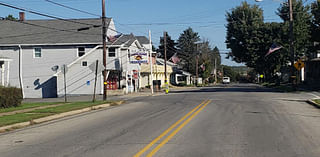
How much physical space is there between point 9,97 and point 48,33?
78.2ft

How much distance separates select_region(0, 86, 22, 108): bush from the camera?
21484 mm

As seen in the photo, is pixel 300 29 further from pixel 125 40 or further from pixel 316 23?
pixel 125 40

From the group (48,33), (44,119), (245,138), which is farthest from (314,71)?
(245,138)

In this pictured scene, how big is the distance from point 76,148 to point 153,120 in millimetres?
5746

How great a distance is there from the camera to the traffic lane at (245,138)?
8555mm

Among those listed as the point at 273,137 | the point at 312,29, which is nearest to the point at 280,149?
the point at 273,137

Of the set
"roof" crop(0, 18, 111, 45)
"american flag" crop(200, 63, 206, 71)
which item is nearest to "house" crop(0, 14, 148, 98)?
"roof" crop(0, 18, 111, 45)

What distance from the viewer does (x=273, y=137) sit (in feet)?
34.6

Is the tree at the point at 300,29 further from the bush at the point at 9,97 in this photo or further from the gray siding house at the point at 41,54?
the bush at the point at 9,97

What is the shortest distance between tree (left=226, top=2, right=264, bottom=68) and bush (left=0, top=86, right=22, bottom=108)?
36381 millimetres

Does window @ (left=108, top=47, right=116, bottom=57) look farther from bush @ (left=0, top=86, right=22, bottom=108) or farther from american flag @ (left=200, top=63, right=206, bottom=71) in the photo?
american flag @ (left=200, top=63, right=206, bottom=71)

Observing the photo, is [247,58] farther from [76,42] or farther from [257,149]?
[257,149]

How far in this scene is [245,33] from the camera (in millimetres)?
54031

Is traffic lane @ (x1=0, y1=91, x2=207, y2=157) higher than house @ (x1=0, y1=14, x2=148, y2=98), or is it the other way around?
house @ (x1=0, y1=14, x2=148, y2=98)
